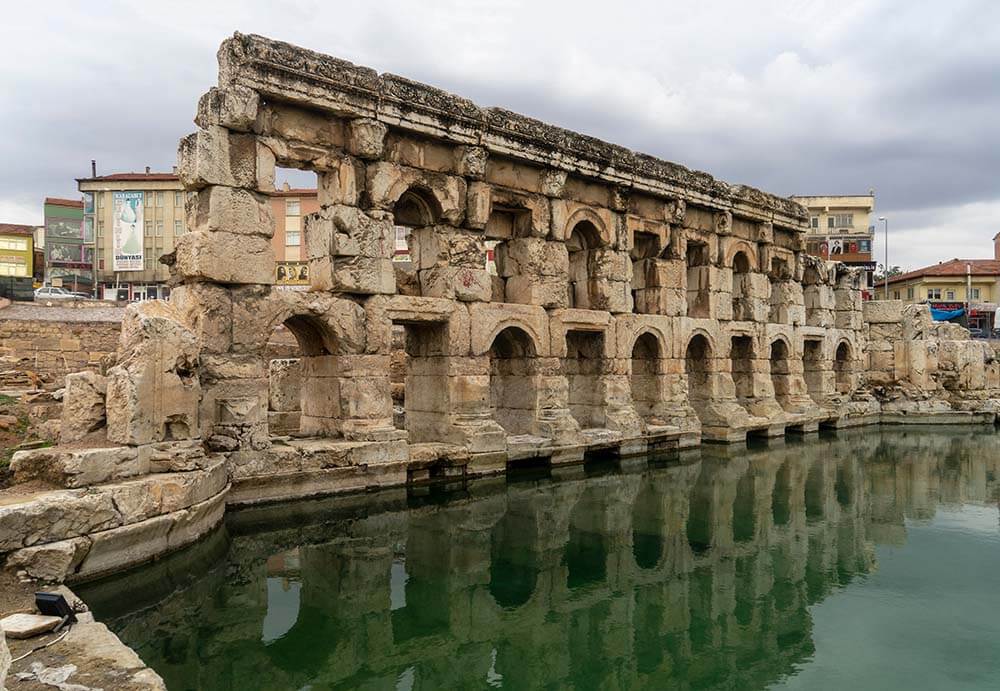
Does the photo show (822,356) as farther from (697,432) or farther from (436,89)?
(436,89)

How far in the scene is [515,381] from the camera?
46.1 ft

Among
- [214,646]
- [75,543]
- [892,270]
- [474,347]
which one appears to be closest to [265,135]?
[474,347]

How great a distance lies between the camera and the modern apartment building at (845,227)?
47500mm

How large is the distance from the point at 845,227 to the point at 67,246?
49.3m

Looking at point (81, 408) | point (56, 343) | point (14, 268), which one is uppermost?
point (14, 268)

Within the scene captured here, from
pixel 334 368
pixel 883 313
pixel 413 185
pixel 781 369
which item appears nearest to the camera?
pixel 334 368

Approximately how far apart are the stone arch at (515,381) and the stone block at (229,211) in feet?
16.4

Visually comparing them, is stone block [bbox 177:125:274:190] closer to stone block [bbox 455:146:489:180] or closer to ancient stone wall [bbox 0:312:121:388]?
stone block [bbox 455:146:489:180]

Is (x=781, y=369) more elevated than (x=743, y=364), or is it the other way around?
(x=743, y=364)

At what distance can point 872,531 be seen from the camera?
9.69 metres

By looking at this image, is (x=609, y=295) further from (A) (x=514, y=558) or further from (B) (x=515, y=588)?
(B) (x=515, y=588)

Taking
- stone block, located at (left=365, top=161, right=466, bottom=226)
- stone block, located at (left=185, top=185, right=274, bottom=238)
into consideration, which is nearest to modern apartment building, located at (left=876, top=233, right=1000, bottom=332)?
stone block, located at (left=365, top=161, right=466, bottom=226)

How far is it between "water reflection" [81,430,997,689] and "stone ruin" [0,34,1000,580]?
803 millimetres

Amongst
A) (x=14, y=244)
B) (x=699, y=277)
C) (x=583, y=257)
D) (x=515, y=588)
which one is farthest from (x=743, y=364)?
(x=14, y=244)
